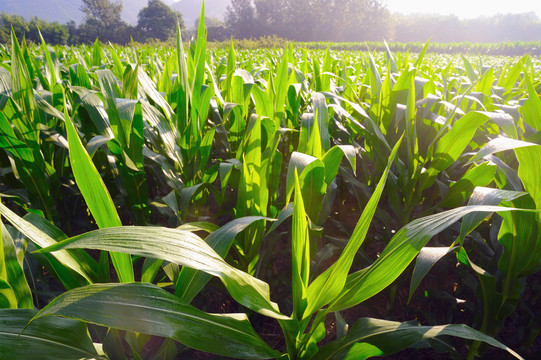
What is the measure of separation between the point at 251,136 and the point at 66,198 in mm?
972

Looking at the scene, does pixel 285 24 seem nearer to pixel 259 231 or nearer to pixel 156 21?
pixel 156 21

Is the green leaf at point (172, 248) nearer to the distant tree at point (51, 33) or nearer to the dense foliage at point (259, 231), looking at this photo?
the dense foliage at point (259, 231)

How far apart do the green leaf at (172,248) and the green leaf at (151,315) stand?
2.5 inches

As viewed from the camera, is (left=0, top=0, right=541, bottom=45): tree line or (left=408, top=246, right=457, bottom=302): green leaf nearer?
(left=408, top=246, right=457, bottom=302): green leaf

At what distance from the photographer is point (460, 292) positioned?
3.84 ft

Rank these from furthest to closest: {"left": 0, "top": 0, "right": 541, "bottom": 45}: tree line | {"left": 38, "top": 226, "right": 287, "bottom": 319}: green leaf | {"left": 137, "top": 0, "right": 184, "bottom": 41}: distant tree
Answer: {"left": 137, "top": 0, "right": 184, "bottom": 41}: distant tree, {"left": 0, "top": 0, "right": 541, "bottom": 45}: tree line, {"left": 38, "top": 226, "right": 287, "bottom": 319}: green leaf

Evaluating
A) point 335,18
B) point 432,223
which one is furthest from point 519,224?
point 335,18

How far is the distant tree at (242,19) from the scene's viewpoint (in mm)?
47344

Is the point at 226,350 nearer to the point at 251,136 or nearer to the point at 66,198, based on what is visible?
the point at 251,136

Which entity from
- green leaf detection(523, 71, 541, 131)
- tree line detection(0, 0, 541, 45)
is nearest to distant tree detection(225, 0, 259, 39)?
tree line detection(0, 0, 541, 45)

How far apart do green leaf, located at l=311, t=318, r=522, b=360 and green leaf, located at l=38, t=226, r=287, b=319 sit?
19cm

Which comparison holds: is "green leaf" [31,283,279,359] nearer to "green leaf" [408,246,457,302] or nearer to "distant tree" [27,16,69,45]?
"green leaf" [408,246,457,302]

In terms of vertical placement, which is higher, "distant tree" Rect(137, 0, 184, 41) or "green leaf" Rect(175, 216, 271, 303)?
"distant tree" Rect(137, 0, 184, 41)

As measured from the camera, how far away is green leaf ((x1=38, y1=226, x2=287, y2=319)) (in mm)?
380
